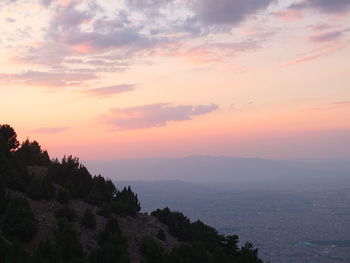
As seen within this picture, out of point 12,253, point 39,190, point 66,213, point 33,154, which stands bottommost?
point 12,253

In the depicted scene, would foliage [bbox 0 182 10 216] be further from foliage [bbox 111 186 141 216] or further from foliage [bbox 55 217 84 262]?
foliage [bbox 111 186 141 216]

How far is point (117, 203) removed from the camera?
24000mm

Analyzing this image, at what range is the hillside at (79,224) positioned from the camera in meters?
17.0

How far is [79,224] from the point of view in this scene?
2062cm

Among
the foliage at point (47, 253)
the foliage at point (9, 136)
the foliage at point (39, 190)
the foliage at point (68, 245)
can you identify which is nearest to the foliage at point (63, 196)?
the foliage at point (39, 190)

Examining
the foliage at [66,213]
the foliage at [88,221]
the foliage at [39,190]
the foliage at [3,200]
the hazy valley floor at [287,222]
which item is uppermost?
the foliage at [39,190]

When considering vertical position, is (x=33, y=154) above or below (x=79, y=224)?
above

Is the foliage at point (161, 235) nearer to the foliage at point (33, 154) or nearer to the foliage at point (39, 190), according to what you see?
the foliage at point (39, 190)

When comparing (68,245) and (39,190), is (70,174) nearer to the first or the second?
(39,190)

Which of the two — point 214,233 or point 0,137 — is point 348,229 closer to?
point 214,233

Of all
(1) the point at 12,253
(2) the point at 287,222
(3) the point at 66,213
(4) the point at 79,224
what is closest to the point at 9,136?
(3) the point at 66,213

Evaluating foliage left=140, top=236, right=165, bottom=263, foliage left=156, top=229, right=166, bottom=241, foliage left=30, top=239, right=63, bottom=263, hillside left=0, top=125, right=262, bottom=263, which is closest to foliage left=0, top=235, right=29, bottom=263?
hillside left=0, top=125, right=262, bottom=263

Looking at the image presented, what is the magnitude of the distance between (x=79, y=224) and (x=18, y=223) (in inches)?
138

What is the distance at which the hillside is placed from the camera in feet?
55.8
